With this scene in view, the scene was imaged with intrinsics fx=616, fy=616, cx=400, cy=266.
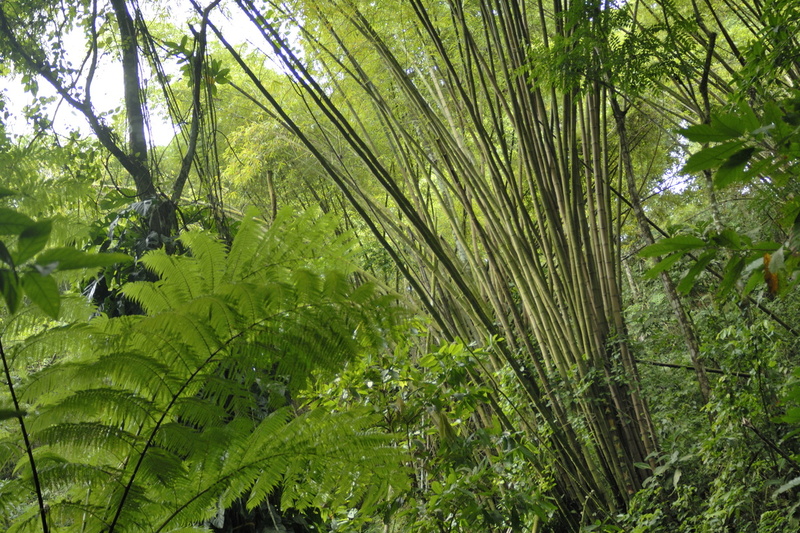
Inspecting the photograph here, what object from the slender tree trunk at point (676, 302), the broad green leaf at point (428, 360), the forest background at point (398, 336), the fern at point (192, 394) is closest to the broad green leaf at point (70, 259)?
the forest background at point (398, 336)

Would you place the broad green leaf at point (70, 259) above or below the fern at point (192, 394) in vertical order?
above

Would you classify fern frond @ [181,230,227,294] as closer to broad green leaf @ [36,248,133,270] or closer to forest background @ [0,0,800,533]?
forest background @ [0,0,800,533]

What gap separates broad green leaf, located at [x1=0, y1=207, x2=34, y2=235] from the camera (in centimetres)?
41

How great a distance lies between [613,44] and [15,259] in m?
1.85

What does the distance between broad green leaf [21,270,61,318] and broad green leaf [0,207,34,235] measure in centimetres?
3

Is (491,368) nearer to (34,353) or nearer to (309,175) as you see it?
(34,353)

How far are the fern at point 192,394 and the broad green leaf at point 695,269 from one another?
0.69 meters

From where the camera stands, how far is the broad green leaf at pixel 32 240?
0.38 meters

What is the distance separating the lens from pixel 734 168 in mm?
558

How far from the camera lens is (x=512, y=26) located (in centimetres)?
200

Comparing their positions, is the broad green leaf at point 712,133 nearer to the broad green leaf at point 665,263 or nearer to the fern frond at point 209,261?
the broad green leaf at point 665,263

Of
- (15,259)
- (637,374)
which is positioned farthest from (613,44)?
(15,259)

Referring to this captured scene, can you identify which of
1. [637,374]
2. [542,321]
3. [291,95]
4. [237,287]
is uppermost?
[291,95]

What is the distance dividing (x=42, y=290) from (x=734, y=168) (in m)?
0.57
